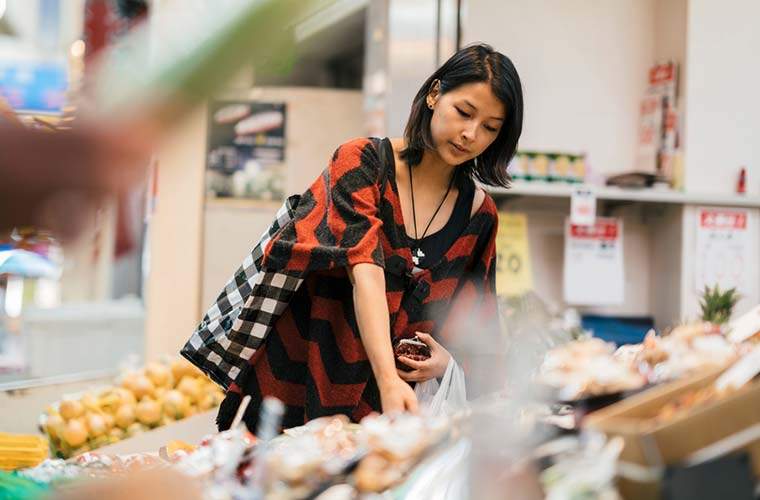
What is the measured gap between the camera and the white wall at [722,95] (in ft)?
13.0

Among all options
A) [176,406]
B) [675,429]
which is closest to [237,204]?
[176,406]

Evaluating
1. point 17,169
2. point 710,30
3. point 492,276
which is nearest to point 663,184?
point 710,30

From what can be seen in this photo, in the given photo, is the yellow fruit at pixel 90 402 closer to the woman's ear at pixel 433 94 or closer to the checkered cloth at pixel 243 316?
the checkered cloth at pixel 243 316

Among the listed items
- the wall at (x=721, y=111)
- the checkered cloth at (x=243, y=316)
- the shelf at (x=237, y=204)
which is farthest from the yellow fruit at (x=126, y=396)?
the wall at (x=721, y=111)

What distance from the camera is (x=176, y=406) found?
2.68m

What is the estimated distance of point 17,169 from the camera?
342 mm

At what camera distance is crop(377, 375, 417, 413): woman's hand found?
4.83 feet

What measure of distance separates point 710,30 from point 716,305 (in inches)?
46.4

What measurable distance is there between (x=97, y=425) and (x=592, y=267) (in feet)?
7.20

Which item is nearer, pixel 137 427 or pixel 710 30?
pixel 137 427

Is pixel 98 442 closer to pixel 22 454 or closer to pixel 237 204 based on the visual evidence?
pixel 22 454

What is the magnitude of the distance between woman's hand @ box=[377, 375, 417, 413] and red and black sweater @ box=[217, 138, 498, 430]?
15 centimetres

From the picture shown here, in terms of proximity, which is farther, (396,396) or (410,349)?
(410,349)

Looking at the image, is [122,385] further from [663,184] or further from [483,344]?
[663,184]
